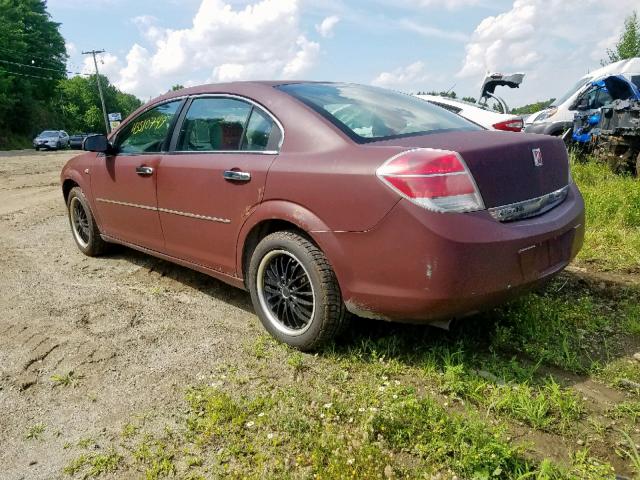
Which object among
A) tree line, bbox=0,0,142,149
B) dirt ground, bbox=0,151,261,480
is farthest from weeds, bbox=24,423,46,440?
tree line, bbox=0,0,142,149

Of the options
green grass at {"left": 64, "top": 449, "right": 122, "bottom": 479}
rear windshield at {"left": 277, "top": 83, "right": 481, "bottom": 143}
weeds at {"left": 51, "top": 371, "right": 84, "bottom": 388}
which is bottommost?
green grass at {"left": 64, "top": 449, "right": 122, "bottom": 479}

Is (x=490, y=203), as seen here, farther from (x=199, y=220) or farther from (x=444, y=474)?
(x=199, y=220)

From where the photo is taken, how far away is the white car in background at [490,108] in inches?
288

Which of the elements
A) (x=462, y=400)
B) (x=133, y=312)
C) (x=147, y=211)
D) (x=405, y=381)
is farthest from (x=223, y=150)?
(x=462, y=400)

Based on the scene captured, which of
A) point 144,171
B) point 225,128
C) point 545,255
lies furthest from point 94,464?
point 144,171

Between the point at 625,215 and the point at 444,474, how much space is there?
14.5 ft

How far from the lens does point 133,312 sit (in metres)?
3.87

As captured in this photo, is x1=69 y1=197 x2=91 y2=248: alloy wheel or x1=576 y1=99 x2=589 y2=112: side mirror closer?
x1=69 y1=197 x2=91 y2=248: alloy wheel

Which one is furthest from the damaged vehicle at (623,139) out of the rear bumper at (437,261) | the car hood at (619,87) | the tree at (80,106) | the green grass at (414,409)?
the tree at (80,106)

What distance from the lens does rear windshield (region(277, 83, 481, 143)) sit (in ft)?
9.91

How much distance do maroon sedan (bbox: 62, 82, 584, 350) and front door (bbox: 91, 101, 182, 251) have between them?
0.03 metres

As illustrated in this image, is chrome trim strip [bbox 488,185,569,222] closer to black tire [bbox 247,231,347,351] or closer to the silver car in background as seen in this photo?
black tire [bbox 247,231,347,351]

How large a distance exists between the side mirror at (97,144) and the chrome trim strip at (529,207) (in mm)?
3406

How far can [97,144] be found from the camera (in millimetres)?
4555
